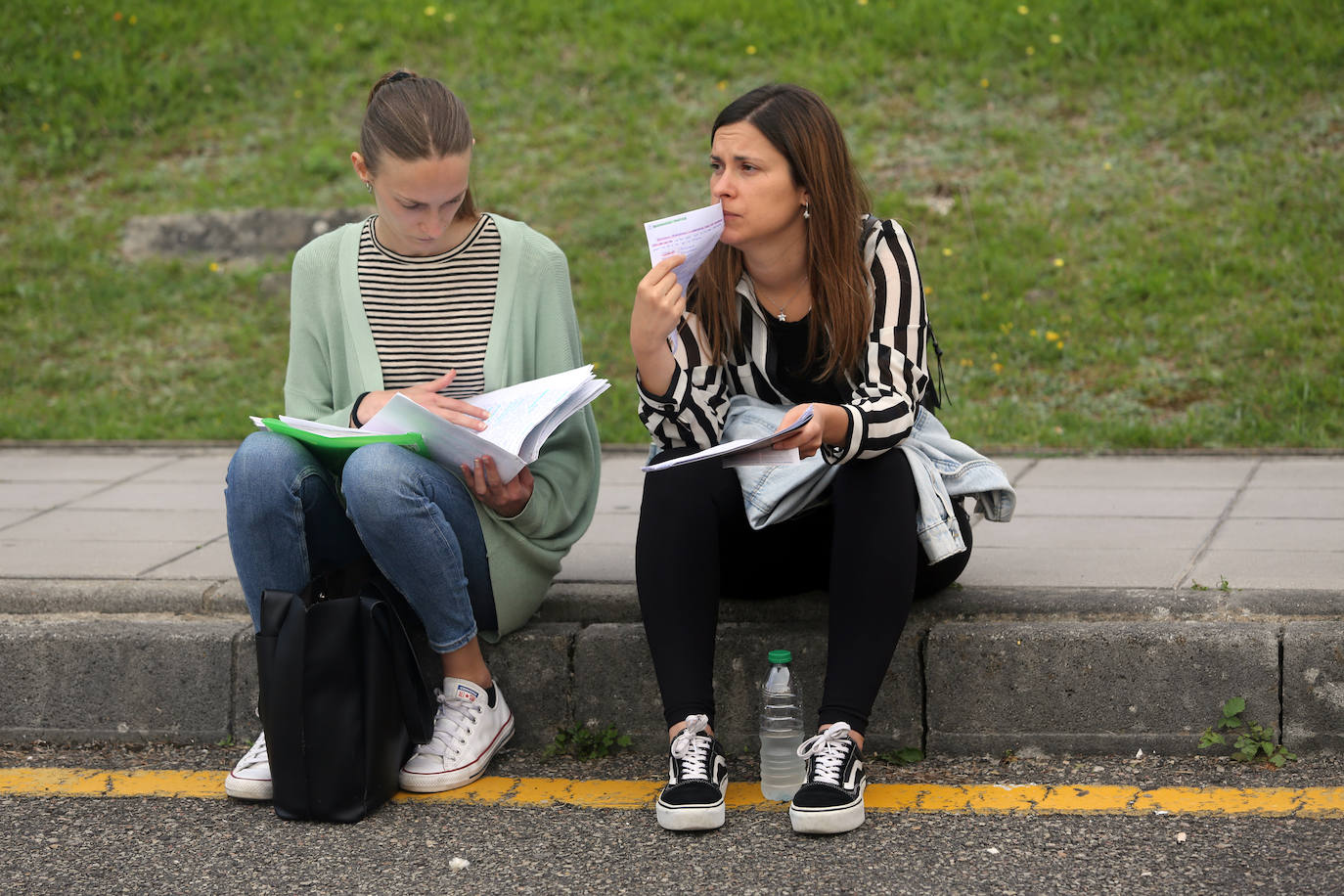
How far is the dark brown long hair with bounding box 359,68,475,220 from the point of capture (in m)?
3.11

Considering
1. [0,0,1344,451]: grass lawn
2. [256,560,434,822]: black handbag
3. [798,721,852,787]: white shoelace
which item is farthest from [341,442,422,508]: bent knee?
[0,0,1344,451]: grass lawn

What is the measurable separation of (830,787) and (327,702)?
103cm

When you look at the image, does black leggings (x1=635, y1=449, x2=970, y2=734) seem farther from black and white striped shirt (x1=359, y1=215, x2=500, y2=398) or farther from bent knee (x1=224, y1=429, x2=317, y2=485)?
bent knee (x1=224, y1=429, x2=317, y2=485)

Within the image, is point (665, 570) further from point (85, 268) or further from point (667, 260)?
point (85, 268)

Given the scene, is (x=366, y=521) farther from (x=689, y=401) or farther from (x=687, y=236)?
(x=687, y=236)

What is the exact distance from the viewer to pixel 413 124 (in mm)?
3107

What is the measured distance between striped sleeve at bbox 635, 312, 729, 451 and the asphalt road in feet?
2.62

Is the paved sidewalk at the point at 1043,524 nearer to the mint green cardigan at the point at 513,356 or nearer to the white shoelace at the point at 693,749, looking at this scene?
the mint green cardigan at the point at 513,356

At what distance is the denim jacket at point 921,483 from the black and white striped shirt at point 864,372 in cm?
8

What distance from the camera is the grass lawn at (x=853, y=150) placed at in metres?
6.03

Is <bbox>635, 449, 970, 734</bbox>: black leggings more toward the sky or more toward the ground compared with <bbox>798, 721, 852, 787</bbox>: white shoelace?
more toward the sky

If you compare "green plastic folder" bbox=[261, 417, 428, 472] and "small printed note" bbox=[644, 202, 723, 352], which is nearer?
"small printed note" bbox=[644, 202, 723, 352]

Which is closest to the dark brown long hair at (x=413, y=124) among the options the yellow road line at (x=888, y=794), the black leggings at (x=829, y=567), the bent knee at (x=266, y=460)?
the bent knee at (x=266, y=460)

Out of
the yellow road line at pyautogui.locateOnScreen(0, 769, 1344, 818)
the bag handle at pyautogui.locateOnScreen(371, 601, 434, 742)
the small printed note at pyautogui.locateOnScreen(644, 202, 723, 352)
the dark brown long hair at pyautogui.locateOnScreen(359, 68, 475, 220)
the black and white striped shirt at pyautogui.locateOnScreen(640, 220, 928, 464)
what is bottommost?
the yellow road line at pyautogui.locateOnScreen(0, 769, 1344, 818)
